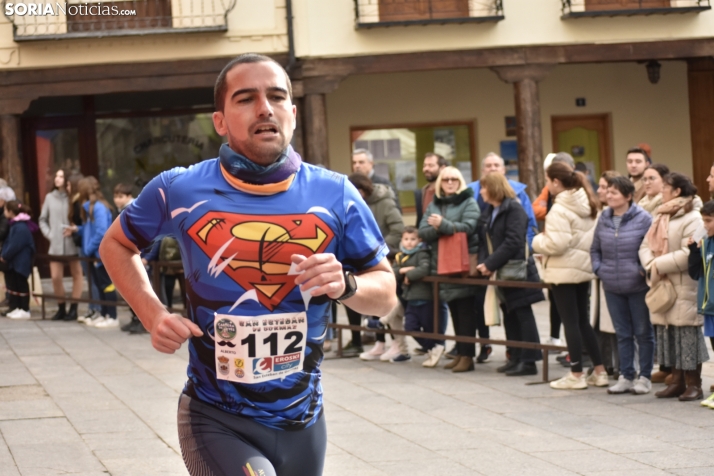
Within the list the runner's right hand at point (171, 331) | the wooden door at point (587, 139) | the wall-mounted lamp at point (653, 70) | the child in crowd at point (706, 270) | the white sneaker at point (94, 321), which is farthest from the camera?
the wooden door at point (587, 139)

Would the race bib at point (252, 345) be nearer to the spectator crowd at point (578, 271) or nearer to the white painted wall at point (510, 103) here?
the spectator crowd at point (578, 271)

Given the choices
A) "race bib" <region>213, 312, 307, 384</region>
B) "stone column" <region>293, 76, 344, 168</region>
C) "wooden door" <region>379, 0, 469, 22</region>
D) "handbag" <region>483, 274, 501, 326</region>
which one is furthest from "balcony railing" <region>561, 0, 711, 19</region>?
"race bib" <region>213, 312, 307, 384</region>

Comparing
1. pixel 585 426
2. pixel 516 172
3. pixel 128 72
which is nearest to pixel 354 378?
pixel 585 426

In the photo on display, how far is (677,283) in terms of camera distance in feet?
26.5

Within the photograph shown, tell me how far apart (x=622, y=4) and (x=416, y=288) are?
9.27 meters

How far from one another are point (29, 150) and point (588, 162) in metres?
10.0

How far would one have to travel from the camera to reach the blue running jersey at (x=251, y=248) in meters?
3.12

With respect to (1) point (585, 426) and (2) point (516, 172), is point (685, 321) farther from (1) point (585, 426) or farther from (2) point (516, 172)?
(2) point (516, 172)

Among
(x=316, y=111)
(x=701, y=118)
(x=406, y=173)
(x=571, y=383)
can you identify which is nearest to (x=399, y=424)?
(x=571, y=383)

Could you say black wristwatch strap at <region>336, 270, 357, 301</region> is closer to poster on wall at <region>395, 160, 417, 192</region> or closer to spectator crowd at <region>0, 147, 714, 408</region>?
spectator crowd at <region>0, 147, 714, 408</region>

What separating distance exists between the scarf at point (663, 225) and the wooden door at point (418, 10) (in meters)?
9.58

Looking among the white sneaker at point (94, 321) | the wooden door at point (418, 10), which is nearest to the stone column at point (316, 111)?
the wooden door at point (418, 10)

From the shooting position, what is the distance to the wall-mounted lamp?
1994 cm

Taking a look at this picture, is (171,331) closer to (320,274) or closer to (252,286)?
(252,286)
